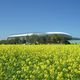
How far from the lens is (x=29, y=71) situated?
7.08 m

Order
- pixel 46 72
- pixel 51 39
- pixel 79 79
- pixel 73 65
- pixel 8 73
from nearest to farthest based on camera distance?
→ pixel 79 79 < pixel 46 72 < pixel 73 65 < pixel 8 73 < pixel 51 39

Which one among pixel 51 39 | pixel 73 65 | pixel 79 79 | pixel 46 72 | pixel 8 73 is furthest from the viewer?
pixel 51 39

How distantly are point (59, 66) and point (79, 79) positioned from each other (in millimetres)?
1158

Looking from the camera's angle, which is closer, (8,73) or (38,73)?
(38,73)

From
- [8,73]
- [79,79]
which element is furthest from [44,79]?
[8,73]

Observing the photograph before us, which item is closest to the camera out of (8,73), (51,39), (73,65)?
(73,65)

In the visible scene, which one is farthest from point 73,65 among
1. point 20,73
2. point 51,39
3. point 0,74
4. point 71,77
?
point 51,39

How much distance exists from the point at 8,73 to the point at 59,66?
4.48 ft

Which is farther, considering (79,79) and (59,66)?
(59,66)

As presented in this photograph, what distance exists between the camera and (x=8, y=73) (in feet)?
26.0

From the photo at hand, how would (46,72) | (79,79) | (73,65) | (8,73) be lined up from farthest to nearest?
(8,73) < (73,65) < (46,72) < (79,79)

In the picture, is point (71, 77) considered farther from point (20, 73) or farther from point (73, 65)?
point (20, 73)

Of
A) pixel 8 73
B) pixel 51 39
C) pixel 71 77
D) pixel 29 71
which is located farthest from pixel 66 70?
pixel 51 39

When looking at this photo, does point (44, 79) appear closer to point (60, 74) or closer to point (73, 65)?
point (60, 74)
